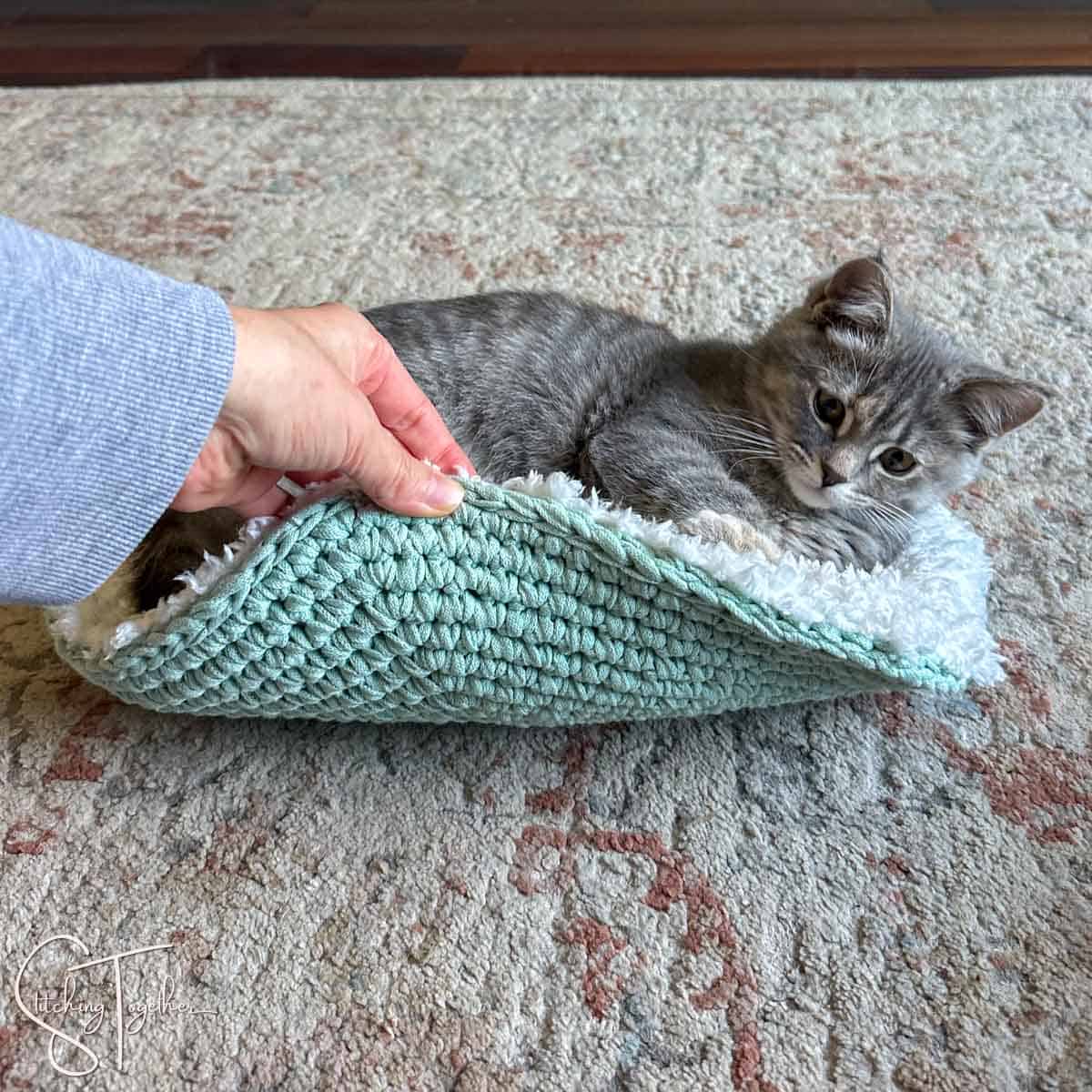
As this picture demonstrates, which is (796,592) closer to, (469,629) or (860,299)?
(469,629)

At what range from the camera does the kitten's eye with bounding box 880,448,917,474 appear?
110 centimetres

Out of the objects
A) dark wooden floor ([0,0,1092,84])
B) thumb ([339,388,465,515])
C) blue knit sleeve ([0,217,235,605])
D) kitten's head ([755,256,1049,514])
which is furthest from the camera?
dark wooden floor ([0,0,1092,84])

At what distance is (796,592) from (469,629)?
266 mm

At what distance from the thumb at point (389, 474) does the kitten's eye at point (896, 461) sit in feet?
1.65

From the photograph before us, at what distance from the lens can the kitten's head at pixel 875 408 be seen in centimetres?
108

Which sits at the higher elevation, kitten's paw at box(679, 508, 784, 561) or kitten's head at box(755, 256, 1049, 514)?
kitten's head at box(755, 256, 1049, 514)

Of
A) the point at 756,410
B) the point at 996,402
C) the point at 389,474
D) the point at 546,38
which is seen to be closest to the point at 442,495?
the point at 389,474

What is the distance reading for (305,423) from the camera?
75cm

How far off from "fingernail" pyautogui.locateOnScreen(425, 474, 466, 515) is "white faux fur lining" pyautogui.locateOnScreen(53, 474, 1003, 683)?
68 mm

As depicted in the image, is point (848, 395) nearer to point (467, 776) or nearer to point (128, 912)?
point (467, 776)

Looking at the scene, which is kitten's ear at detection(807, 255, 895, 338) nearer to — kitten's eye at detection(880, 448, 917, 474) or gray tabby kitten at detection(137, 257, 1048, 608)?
gray tabby kitten at detection(137, 257, 1048, 608)

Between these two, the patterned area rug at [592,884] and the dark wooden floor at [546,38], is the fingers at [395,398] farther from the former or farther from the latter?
the dark wooden floor at [546,38]

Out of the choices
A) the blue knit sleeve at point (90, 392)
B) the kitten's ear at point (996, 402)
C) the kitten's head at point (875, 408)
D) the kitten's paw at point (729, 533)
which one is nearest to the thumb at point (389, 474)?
the blue knit sleeve at point (90, 392)

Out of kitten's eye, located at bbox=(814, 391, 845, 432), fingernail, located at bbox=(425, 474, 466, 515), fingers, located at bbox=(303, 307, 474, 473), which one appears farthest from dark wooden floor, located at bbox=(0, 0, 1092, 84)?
fingernail, located at bbox=(425, 474, 466, 515)
